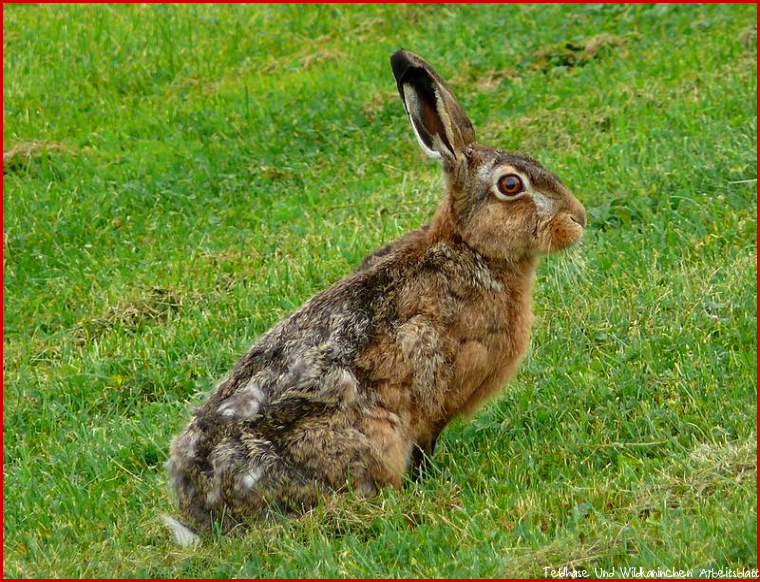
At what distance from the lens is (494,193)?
7.53 metres

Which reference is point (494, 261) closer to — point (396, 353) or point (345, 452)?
point (396, 353)

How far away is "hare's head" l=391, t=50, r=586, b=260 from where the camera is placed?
747 centimetres

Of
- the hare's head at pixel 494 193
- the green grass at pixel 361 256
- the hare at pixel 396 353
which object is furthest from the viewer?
the hare's head at pixel 494 193

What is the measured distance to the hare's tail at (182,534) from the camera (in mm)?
6801

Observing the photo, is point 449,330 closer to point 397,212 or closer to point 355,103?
point 397,212

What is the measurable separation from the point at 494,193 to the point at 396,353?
4.07 ft

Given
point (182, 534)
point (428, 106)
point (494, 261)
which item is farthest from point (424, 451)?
point (428, 106)

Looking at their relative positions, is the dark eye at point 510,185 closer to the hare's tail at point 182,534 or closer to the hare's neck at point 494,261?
the hare's neck at point 494,261

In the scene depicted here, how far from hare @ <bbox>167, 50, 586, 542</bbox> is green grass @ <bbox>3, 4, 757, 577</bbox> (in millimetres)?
261

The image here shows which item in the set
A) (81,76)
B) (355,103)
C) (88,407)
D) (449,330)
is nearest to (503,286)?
(449,330)

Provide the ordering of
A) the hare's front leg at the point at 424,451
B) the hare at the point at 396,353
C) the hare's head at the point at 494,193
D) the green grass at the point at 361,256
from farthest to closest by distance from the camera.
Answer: the hare's head at the point at 494,193 < the hare's front leg at the point at 424,451 < the hare at the point at 396,353 < the green grass at the point at 361,256

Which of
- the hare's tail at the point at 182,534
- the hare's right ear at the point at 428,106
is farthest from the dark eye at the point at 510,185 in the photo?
the hare's tail at the point at 182,534

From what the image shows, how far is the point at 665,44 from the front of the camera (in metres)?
15.7

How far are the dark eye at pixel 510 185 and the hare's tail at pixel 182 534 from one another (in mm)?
2804
